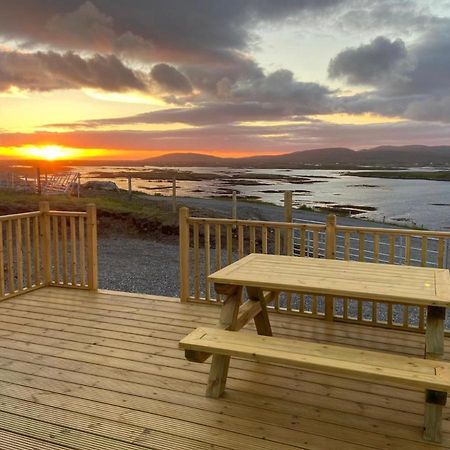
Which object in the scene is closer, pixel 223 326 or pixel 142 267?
pixel 223 326

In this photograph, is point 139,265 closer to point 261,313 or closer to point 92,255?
point 92,255

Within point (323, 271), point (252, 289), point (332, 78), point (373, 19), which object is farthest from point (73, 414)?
point (332, 78)

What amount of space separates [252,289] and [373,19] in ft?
23.4

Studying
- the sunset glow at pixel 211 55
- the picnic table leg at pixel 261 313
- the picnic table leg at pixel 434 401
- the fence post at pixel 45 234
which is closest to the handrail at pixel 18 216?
the fence post at pixel 45 234

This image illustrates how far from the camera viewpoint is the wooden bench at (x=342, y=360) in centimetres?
211

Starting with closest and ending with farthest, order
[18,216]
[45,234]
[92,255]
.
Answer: [18,216]
[92,255]
[45,234]

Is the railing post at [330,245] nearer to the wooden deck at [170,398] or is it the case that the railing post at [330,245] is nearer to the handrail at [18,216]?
the wooden deck at [170,398]

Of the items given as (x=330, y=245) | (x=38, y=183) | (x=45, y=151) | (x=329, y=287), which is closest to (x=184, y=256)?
(x=330, y=245)

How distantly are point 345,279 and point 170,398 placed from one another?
54.1 inches

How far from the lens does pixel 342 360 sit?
7.44ft

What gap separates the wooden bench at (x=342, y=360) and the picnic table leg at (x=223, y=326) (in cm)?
27

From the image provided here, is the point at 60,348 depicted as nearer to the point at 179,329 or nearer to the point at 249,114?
the point at 179,329

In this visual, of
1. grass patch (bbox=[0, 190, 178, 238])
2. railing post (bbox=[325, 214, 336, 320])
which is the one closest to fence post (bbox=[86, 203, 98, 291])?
railing post (bbox=[325, 214, 336, 320])

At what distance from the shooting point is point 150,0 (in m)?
8.49
